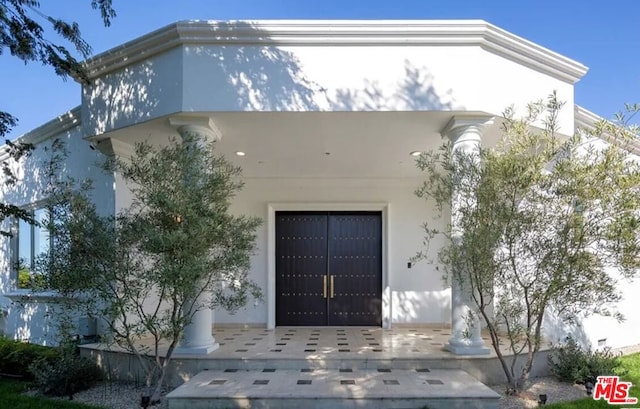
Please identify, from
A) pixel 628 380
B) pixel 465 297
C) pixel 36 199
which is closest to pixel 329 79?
pixel 465 297

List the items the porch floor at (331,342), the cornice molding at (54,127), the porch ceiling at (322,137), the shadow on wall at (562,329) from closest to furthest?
1. the porch ceiling at (322,137)
2. the porch floor at (331,342)
3. the shadow on wall at (562,329)
4. the cornice molding at (54,127)

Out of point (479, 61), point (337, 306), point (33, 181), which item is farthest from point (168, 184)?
point (33, 181)

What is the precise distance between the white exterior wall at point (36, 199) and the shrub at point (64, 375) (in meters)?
1.60

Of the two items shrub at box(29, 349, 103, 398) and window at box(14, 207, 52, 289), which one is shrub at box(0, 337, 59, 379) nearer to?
shrub at box(29, 349, 103, 398)

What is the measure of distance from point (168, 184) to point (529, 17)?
8.31 m

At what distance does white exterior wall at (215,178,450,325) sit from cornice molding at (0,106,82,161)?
11.5 ft

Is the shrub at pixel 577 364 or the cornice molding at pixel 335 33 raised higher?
the cornice molding at pixel 335 33

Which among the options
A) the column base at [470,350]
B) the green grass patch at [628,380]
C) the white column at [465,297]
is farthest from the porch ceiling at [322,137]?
the green grass patch at [628,380]

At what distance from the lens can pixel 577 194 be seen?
437 cm

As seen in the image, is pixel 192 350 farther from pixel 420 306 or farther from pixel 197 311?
pixel 420 306

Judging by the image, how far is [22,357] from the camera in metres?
6.26

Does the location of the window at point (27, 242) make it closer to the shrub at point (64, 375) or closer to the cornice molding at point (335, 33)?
the shrub at point (64, 375)

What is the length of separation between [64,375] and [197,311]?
1.92 m

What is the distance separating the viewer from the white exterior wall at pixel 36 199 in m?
7.31
